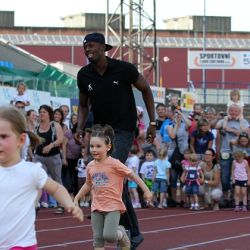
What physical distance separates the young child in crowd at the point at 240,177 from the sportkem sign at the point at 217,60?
2729cm

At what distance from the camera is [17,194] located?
16.8 ft

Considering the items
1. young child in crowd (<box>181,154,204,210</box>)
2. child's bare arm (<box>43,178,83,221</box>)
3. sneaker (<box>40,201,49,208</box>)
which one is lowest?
sneaker (<box>40,201,49,208</box>)

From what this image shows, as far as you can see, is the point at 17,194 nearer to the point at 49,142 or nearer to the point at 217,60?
the point at 49,142

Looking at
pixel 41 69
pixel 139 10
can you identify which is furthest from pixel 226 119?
pixel 139 10

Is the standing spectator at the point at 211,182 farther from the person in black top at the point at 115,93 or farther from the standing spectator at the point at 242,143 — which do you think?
the person in black top at the point at 115,93

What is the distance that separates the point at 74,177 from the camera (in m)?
17.3

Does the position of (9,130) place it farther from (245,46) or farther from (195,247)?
(245,46)

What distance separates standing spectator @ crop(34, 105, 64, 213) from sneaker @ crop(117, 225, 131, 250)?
20.0 ft

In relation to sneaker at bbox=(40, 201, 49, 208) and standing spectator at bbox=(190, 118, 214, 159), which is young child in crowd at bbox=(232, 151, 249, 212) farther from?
sneaker at bbox=(40, 201, 49, 208)

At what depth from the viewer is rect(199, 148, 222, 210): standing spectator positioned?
55.7ft

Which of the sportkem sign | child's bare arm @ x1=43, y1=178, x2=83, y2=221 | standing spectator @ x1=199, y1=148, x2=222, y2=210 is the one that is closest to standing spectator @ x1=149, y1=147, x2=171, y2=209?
standing spectator @ x1=199, y1=148, x2=222, y2=210

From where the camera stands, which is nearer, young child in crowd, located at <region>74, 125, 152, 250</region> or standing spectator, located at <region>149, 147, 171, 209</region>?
young child in crowd, located at <region>74, 125, 152, 250</region>

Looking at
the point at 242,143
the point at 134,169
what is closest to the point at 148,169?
the point at 134,169

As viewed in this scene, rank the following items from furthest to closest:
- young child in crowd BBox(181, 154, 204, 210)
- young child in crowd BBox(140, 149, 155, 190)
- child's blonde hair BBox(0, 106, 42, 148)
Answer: young child in crowd BBox(140, 149, 155, 190), young child in crowd BBox(181, 154, 204, 210), child's blonde hair BBox(0, 106, 42, 148)
